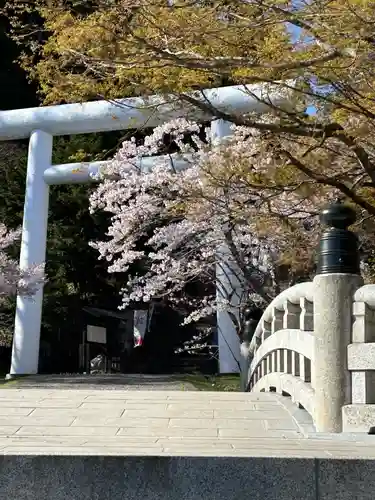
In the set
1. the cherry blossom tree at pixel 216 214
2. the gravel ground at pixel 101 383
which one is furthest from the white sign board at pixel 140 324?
the gravel ground at pixel 101 383

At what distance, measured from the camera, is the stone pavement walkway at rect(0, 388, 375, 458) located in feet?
12.6

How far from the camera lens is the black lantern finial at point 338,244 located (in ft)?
17.0

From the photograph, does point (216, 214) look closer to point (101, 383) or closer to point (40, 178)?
point (101, 383)

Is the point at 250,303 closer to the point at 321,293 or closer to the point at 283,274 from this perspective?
the point at 283,274

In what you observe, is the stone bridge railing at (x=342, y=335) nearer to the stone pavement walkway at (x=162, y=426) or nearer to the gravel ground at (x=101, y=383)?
the stone pavement walkway at (x=162, y=426)

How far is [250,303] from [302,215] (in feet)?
17.6

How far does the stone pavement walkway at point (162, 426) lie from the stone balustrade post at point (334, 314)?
0.99 feet

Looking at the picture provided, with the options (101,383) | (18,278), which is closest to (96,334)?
(18,278)

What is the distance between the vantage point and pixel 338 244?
17.2 ft

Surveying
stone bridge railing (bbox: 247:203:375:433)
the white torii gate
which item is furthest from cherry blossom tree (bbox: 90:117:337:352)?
stone bridge railing (bbox: 247:203:375:433)

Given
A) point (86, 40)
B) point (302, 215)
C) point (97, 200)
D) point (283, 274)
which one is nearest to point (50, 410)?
point (86, 40)

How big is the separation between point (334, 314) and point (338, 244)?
0.52m

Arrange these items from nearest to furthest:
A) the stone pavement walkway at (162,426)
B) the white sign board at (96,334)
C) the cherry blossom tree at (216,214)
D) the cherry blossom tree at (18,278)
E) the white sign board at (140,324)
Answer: the stone pavement walkway at (162,426) < the cherry blossom tree at (216,214) < the cherry blossom tree at (18,278) < the white sign board at (96,334) < the white sign board at (140,324)

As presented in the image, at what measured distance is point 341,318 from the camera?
507 centimetres
